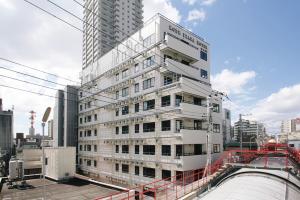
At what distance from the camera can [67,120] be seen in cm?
5719

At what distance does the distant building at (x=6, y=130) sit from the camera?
7275cm

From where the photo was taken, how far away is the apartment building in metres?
30.3

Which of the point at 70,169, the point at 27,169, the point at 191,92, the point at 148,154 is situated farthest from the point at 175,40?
the point at 27,169

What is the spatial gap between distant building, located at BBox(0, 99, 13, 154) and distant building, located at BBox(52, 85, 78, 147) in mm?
24773

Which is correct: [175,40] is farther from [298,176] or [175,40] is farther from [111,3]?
[111,3]

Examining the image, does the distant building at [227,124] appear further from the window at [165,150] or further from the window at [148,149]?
the window at [165,150]

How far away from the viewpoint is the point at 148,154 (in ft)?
111

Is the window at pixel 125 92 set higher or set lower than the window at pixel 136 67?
lower

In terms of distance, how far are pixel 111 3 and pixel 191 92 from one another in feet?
350

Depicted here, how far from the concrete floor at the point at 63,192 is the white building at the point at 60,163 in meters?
5.23

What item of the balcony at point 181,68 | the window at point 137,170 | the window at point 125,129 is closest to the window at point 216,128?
the balcony at point 181,68

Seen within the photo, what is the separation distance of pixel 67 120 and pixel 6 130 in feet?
99.2

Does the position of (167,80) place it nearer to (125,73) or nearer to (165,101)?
(165,101)

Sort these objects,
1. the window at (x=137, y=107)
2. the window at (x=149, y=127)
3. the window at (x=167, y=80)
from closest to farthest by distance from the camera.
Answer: the window at (x=167, y=80)
the window at (x=149, y=127)
the window at (x=137, y=107)
